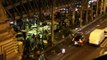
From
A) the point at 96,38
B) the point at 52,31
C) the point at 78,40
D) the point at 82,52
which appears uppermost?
the point at 52,31

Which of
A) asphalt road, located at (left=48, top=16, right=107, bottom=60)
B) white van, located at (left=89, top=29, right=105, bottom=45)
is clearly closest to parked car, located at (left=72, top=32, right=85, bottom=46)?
asphalt road, located at (left=48, top=16, right=107, bottom=60)

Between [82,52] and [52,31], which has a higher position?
[52,31]

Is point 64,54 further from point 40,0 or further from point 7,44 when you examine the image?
point 7,44

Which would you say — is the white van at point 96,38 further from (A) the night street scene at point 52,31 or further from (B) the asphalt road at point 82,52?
(B) the asphalt road at point 82,52

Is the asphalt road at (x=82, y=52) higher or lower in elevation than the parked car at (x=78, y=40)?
lower

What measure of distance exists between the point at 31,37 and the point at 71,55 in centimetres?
488

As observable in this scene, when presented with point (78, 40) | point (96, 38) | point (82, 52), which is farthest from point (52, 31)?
point (96, 38)

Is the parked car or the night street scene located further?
the parked car

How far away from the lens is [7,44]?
416 inches

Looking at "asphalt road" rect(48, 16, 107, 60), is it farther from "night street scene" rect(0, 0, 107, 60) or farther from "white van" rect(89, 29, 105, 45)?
"white van" rect(89, 29, 105, 45)

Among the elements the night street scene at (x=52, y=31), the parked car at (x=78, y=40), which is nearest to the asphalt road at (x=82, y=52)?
the night street scene at (x=52, y=31)

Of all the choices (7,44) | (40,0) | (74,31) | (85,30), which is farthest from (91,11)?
(7,44)

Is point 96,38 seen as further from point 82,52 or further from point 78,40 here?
point 82,52

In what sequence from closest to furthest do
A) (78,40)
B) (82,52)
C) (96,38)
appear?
(82,52)
(96,38)
(78,40)
